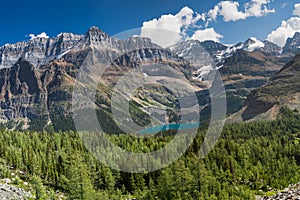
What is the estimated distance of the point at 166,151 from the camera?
11275 centimetres

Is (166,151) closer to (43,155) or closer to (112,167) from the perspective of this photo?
(112,167)

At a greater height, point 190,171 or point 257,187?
point 190,171

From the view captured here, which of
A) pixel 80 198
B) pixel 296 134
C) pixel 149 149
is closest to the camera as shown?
pixel 80 198

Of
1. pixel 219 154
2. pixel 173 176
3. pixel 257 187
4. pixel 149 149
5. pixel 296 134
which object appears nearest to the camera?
pixel 173 176

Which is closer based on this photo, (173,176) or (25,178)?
(173,176)

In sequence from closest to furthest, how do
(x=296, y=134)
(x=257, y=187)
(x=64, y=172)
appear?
(x=257, y=187) < (x=64, y=172) < (x=296, y=134)

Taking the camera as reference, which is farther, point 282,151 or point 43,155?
point 282,151

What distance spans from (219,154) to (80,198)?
54749 millimetres

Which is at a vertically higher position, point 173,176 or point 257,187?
point 173,176

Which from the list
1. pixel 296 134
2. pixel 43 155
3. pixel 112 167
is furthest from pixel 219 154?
pixel 296 134

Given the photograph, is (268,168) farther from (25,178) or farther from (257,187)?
(25,178)

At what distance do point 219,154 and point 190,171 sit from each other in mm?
28931

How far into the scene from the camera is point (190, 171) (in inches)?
3100

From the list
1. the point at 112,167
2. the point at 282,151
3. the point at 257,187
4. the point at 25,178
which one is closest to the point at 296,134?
the point at 282,151
